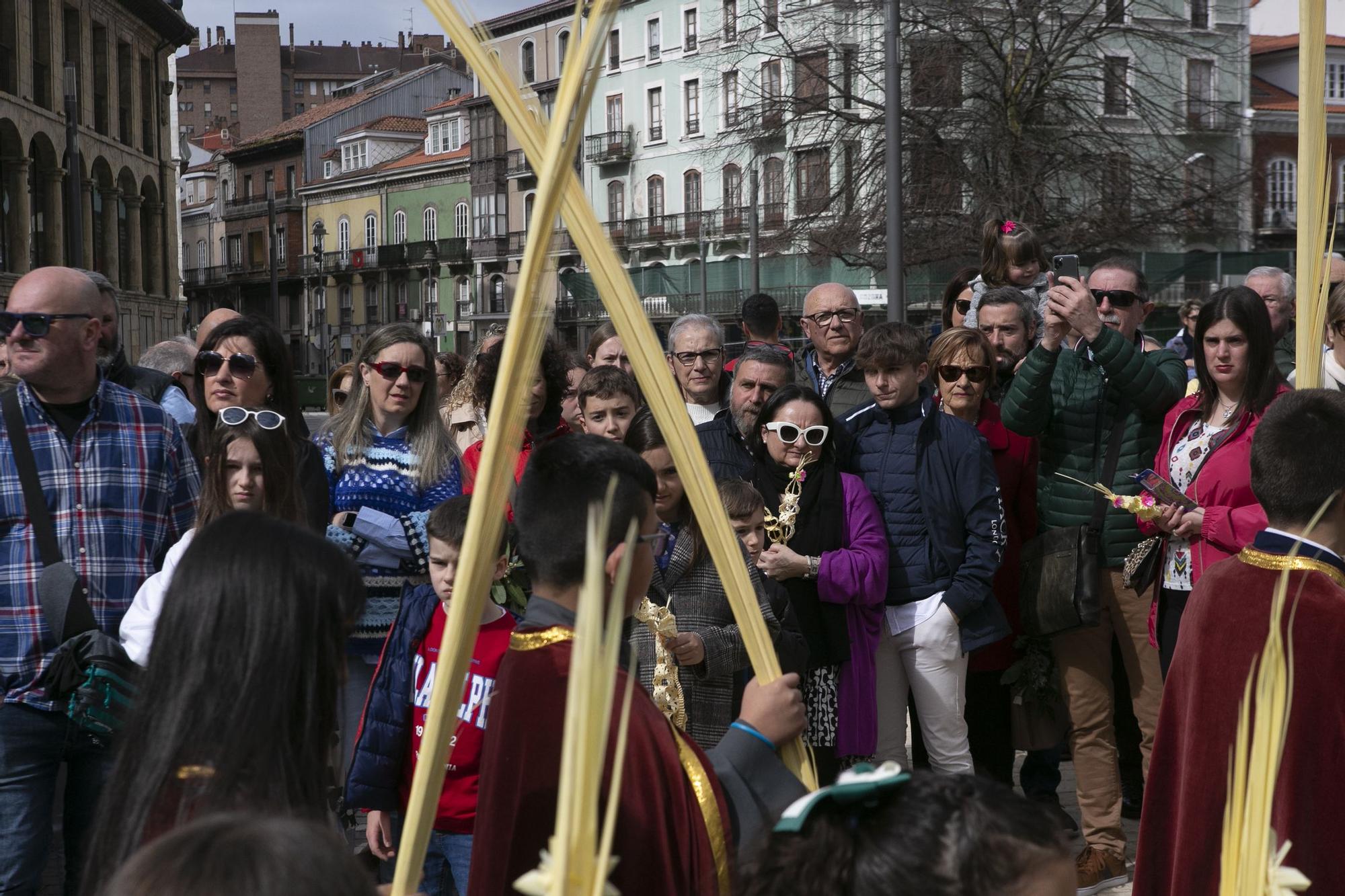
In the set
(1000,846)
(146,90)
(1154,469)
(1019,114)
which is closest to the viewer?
(1000,846)

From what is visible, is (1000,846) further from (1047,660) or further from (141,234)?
(141,234)

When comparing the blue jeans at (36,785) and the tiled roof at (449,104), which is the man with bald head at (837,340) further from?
the tiled roof at (449,104)

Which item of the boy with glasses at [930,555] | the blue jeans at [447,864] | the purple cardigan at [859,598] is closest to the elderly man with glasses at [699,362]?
the boy with glasses at [930,555]

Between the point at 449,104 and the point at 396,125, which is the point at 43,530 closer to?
the point at 449,104

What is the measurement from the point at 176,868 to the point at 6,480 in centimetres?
283

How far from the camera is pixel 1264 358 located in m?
4.93

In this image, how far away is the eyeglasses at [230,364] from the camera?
15.4ft

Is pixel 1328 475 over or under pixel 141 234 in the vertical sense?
under

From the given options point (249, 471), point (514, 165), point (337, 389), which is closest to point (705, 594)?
point (249, 471)

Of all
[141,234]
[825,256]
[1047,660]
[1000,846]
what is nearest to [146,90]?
[141,234]

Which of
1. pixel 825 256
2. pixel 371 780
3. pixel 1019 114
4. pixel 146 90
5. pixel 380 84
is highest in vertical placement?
pixel 380 84

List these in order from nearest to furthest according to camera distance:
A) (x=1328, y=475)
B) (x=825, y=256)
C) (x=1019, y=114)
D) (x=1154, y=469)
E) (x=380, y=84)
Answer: (x=1328, y=475), (x=1154, y=469), (x=1019, y=114), (x=825, y=256), (x=380, y=84)

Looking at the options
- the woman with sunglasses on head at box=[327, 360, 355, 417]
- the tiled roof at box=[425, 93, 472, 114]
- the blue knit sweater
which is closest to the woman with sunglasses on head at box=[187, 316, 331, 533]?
the blue knit sweater

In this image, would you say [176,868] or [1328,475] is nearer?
[176,868]
